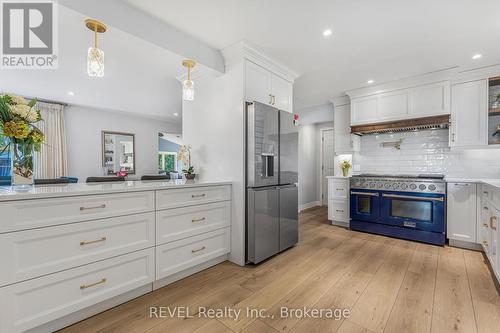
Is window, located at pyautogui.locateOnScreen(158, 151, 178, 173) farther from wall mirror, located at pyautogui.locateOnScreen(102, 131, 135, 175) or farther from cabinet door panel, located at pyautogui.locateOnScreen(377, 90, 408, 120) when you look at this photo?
cabinet door panel, located at pyautogui.locateOnScreen(377, 90, 408, 120)

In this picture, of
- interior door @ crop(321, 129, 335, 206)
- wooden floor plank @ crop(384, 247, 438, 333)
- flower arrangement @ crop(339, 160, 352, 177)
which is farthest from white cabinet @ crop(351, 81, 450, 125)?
wooden floor plank @ crop(384, 247, 438, 333)

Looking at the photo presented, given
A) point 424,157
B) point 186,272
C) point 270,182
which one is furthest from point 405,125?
point 186,272

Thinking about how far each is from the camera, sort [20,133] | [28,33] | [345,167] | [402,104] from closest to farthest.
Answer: [20,133] → [28,33] → [402,104] → [345,167]

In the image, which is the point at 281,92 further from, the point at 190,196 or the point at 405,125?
the point at 405,125

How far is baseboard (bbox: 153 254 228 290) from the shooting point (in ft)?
6.54

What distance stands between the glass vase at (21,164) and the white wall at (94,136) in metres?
4.35

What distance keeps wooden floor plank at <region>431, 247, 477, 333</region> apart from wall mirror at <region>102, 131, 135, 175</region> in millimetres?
6743

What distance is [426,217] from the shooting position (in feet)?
10.1

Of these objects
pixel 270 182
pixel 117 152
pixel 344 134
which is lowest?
pixel 270 182

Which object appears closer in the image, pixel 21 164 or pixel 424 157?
pixel 21 164

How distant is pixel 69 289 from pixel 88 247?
0.27 meters

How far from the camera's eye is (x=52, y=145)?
15.9 feet

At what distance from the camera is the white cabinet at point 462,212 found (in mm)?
2824

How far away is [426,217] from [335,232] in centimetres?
130
